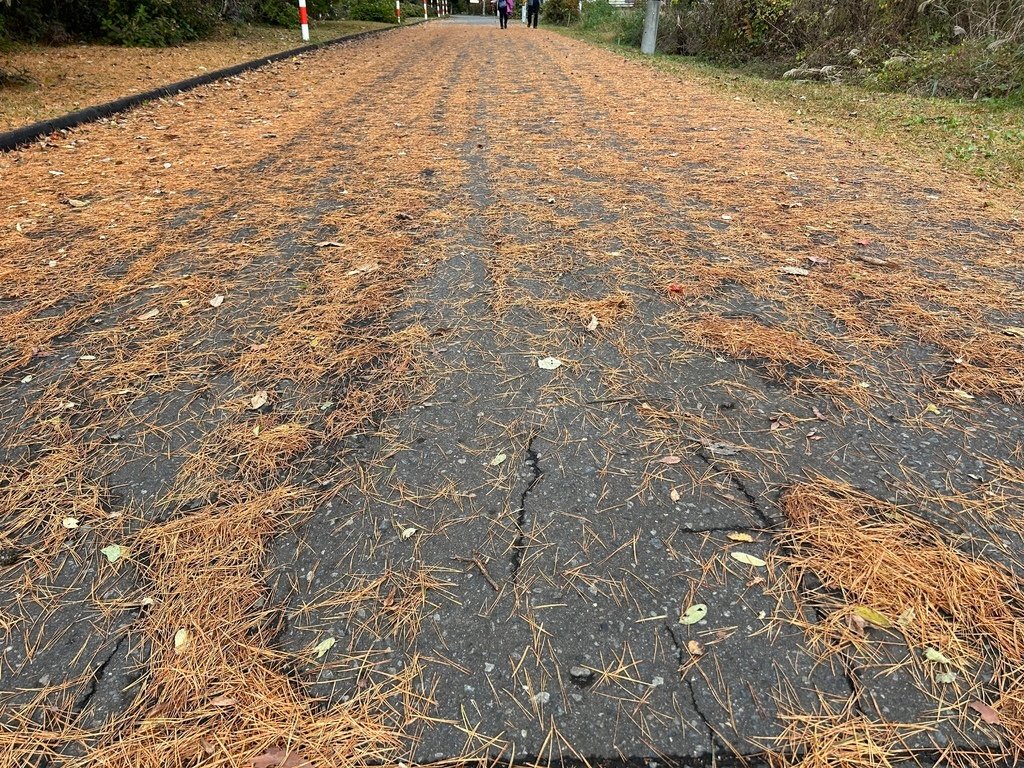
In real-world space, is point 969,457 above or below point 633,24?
below

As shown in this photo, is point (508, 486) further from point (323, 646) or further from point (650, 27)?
point (650, 27)

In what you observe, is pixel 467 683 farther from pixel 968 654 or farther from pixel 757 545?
pixel 968 654

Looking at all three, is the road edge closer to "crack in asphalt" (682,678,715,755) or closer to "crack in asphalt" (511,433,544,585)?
"crack in asphalt" (511,433,544,585)

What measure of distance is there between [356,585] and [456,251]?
2.18 metres

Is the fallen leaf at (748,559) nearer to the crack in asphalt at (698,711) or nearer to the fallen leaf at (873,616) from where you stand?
the fallen leaf at (873,616)

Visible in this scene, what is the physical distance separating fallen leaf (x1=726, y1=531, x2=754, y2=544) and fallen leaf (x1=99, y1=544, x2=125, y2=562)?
1537 mm

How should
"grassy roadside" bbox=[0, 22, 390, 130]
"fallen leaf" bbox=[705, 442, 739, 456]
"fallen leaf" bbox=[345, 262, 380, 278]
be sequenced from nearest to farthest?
"fallen leaf" bbox=[705, 442, 739, 456], "fallen leaf" bbox=[345, 262, 380, 278], "grassy roadside" bbox=[0, 22, 390, 130]

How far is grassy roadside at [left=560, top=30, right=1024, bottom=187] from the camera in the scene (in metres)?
4.99

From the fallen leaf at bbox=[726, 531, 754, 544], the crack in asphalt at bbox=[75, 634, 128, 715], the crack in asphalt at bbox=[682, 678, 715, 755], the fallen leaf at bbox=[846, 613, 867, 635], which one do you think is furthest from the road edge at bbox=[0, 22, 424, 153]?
the fallen leaf at bbox=[846, 613, 867, 635]

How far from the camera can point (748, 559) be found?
4.80ft

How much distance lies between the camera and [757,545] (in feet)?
4.91

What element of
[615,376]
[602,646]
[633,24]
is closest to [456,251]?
[615,376]

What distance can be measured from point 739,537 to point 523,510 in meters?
0.56

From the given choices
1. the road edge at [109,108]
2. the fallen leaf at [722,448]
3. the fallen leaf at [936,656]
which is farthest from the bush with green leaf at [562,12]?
the fallen leaf at [936,656]
